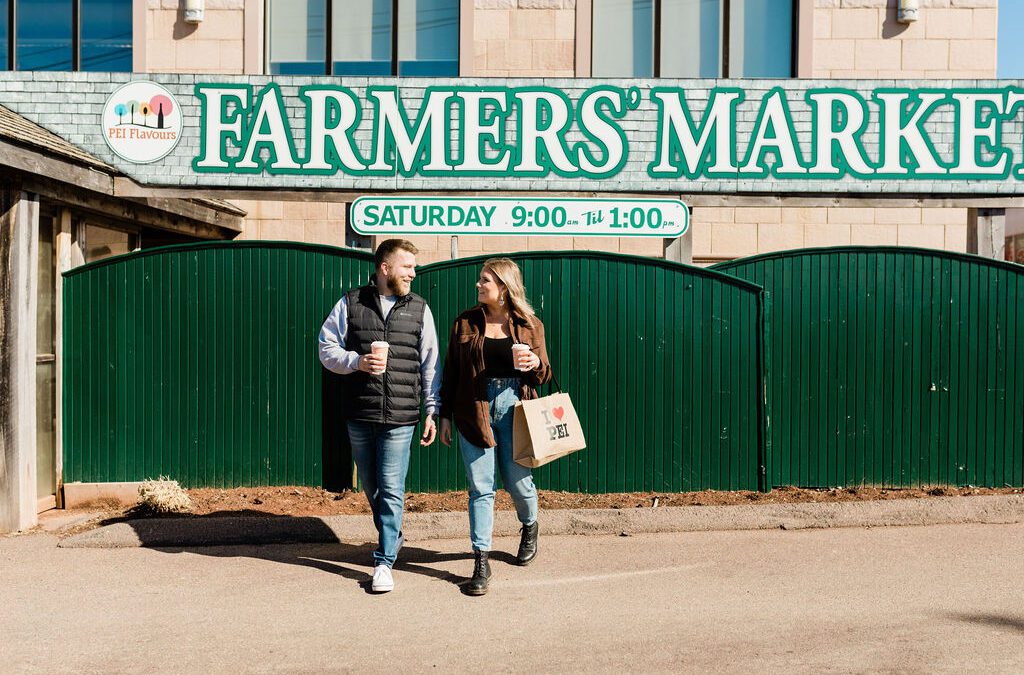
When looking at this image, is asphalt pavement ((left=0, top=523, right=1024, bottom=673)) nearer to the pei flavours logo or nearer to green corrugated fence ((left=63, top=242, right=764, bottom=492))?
green corrugated fence ((left=63, top=242, right=764, bottom=492))

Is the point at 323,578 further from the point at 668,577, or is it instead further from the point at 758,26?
the point at 758,26

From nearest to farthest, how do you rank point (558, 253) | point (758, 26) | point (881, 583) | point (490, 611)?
point (490, 611) → point (881, 583) → point (558, 253) → point (758, 26)

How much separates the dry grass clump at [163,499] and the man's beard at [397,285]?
258 centimetres

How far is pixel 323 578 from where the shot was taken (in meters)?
5.26

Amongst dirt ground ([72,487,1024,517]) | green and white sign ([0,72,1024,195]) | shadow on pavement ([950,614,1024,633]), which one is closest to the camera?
shadow on pavement ([950,614,1024,633])

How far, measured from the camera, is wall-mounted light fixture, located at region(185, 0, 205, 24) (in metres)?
9.80

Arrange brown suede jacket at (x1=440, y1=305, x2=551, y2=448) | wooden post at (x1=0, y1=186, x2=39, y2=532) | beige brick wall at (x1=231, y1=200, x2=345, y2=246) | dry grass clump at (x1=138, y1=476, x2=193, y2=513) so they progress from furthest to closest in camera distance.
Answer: beige brick wall at (x1=231, y1=200, x2=345, y2=246) → dry grass clump at (x1=138, y1=476, x2=193, y2=513) → wooden post at (x1=0, y1=186, x2=39, y2=532) → brown suede jacket at (x1=440, y1=305, x2=551, y2=448)

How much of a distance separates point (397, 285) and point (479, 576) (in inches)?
63.2

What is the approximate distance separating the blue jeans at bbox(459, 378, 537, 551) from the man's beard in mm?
681

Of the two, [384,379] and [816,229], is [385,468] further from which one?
[816,229]

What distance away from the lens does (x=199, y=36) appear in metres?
9.93

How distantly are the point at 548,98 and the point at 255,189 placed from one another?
237cm

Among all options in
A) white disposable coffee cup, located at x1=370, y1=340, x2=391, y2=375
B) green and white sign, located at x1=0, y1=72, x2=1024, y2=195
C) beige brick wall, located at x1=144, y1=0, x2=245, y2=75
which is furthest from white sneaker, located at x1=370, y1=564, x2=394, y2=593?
beige brick wall, located at x1=144, y1=0, x2=245, y2=75

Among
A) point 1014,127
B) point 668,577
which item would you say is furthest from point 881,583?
point 1014,127
